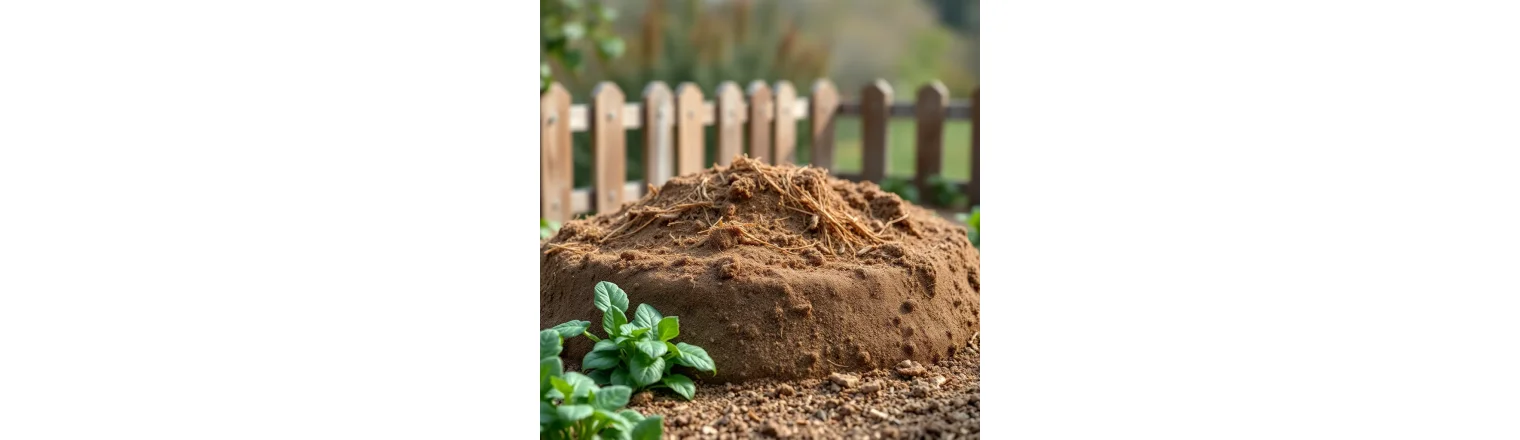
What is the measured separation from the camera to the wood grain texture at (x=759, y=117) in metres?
7.16

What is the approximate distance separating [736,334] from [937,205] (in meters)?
4.70

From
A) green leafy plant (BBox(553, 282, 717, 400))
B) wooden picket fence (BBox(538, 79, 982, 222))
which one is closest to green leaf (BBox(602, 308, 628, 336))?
green leafy plant (BBox(553, 282, 717, 400))

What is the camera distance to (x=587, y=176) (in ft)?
27.1

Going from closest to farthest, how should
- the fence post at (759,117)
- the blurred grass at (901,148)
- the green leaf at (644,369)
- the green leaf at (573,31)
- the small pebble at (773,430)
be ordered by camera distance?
the small pebble at (773,430)
the green leaf at (644,369)
the green leaf at (573,31)
the fence post at (759,117)
the blurred grass at (901,148)

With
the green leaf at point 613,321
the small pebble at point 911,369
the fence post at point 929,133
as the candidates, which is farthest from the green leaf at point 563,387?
the fence post at point 929,133

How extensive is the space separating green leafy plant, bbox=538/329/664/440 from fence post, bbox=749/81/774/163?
4.81 m

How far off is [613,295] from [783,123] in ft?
15.3

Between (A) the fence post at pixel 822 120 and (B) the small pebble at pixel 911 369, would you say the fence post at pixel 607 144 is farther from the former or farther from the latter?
(B) the small pebble at pixel 911 369

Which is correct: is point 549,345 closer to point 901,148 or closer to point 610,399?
point 610,399

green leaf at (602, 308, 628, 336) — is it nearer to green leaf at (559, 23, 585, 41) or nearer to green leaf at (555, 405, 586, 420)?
green leaf at (555, 405, 586, 420)

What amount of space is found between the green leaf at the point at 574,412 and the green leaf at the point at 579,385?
0.07 metres
